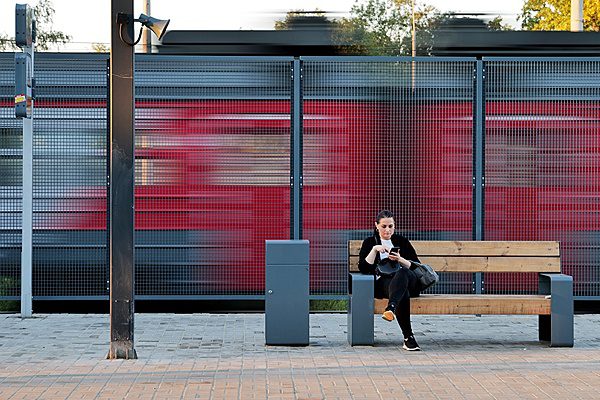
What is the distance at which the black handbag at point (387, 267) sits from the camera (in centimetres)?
980

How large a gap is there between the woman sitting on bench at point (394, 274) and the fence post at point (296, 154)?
1.98 m

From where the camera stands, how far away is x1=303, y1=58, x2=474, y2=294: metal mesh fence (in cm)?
1203

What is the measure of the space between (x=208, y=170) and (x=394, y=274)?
2.95 metres

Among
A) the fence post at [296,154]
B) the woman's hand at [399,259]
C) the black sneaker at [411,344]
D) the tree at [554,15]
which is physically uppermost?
the tree at [554,15]

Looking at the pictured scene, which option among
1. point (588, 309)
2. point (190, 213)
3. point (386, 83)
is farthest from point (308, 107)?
point (588, 309)

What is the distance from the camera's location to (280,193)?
39.5 ft

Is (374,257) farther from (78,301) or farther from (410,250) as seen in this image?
(78,301)

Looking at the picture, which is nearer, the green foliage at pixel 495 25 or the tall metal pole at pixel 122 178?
the tall metal pole at pixel 122 178

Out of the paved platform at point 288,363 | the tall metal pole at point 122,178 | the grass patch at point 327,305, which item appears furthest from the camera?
the grass patch at point 327,305

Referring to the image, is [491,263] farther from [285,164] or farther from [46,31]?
[46,31]

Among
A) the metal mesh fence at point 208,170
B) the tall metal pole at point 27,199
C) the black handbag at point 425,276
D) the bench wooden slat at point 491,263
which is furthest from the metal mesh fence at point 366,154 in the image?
the tall metal pole at point 27,199

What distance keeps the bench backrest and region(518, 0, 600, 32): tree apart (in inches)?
783

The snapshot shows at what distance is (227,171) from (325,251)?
1.32 m

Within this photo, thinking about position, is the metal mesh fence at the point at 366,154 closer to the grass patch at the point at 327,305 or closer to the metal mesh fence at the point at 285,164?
the metal mesh fence at the point at 285,164
